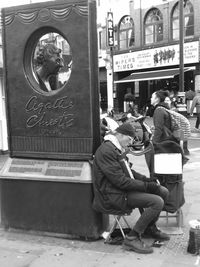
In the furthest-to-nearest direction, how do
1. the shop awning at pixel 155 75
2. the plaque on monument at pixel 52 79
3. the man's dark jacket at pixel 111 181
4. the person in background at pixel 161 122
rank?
the shop awning at pixel 155 75, the person in background at pixel 161 122, the plaque on monument at pixel 52 79, the man's dark jacket at pixel 111 181

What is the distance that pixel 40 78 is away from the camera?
516 cm

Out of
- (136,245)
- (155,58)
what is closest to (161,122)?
(136,245)

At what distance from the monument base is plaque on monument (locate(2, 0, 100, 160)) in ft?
0.53

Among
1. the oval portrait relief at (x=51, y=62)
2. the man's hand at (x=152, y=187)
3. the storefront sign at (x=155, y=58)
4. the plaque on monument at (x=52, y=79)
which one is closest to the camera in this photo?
the man's hand at (x=152, y=187)

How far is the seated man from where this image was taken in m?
4.33

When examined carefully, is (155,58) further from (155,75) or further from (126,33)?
(126,33)

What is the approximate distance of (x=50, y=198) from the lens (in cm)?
489

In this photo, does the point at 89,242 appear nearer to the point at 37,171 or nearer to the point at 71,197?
the point at 71,197

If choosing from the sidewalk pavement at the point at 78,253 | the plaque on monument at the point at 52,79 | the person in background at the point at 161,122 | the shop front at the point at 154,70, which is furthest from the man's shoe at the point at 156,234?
the shop front at the point at 154,70

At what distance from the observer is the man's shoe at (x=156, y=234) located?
4.75 meters

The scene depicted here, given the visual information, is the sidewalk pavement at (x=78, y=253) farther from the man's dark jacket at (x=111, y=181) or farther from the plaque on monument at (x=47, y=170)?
the plaque on monument at (x=47, y=170)

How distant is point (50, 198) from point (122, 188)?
100 centimetres

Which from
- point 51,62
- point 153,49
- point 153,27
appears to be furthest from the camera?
point 153,27

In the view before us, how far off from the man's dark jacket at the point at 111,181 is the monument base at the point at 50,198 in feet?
0.94
